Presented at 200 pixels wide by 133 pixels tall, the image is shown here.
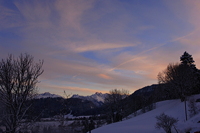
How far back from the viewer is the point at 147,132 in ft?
81.6

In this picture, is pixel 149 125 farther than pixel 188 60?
No

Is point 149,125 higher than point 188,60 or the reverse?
the reverse

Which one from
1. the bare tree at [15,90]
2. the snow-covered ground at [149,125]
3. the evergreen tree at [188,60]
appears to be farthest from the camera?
the evergreen tree at [188,60]

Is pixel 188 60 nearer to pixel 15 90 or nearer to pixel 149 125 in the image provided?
pixel 149 125

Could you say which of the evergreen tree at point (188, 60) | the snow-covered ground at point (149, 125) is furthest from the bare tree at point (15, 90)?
the evergreen tree at point (188, 60)

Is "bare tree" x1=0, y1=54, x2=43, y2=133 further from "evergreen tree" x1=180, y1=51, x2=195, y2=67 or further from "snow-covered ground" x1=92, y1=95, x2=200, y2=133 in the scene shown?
"evergreen tree" x1=180, y1=51, x2=195, y2=67

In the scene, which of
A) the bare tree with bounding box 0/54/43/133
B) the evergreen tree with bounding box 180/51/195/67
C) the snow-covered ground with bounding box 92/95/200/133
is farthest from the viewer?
the evergreen tree with bounding box 180/51/195/67

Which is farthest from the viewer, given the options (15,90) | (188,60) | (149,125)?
(188,60)

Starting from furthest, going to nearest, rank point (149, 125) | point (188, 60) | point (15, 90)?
point (188, 60) → point (149, 125) → point (15, 90)

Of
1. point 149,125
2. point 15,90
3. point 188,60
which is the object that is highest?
point 188,60

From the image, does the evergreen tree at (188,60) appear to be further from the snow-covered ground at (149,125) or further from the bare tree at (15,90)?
the bare tree at (15,90)

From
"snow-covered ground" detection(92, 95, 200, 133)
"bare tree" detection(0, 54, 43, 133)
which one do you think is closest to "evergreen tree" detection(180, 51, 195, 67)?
"snow-covered ground" detection(92, 95, 200, 133)

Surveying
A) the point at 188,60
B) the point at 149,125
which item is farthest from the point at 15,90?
the point at 188,60

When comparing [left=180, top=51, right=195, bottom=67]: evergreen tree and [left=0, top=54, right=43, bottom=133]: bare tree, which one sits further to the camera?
[left=180, top=51, right=195, bottom=67]: evergreen tree
